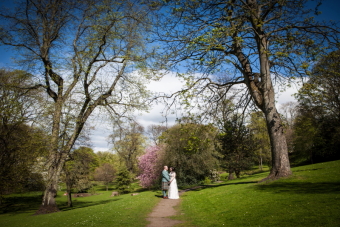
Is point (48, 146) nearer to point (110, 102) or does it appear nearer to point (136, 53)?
point (110, 102)

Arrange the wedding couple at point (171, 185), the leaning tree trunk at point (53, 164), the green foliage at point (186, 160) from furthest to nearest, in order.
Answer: the green foliage at point (186, 160), the leaning tree trunk at point (53, 164), the wedding couple at point (171, 185)

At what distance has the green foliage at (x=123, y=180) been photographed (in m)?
31.5

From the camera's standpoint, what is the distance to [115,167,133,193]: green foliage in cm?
3145

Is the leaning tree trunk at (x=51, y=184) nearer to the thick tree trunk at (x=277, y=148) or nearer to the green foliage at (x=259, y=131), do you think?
the thick tree trunk at (x=277, y=148)

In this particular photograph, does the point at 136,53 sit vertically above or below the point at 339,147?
Result: above

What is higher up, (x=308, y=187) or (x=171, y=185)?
(x=308, y=187)

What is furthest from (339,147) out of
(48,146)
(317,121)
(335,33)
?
(48,146)

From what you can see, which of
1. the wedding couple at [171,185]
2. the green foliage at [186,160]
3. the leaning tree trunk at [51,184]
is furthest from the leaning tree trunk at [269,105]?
the leaning tree trunk at [51,184]

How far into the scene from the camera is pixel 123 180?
31.4m

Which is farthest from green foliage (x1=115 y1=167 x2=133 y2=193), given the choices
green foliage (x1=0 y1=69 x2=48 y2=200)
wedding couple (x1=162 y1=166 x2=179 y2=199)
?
wedding couple (x1=162 y1=166 x2=179 y2=199)

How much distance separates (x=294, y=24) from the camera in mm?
10586

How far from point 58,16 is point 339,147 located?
33.9m

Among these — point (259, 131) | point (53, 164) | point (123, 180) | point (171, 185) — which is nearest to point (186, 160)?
point (259, 131)

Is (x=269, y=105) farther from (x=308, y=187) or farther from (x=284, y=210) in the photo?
(x=284, y=210)
